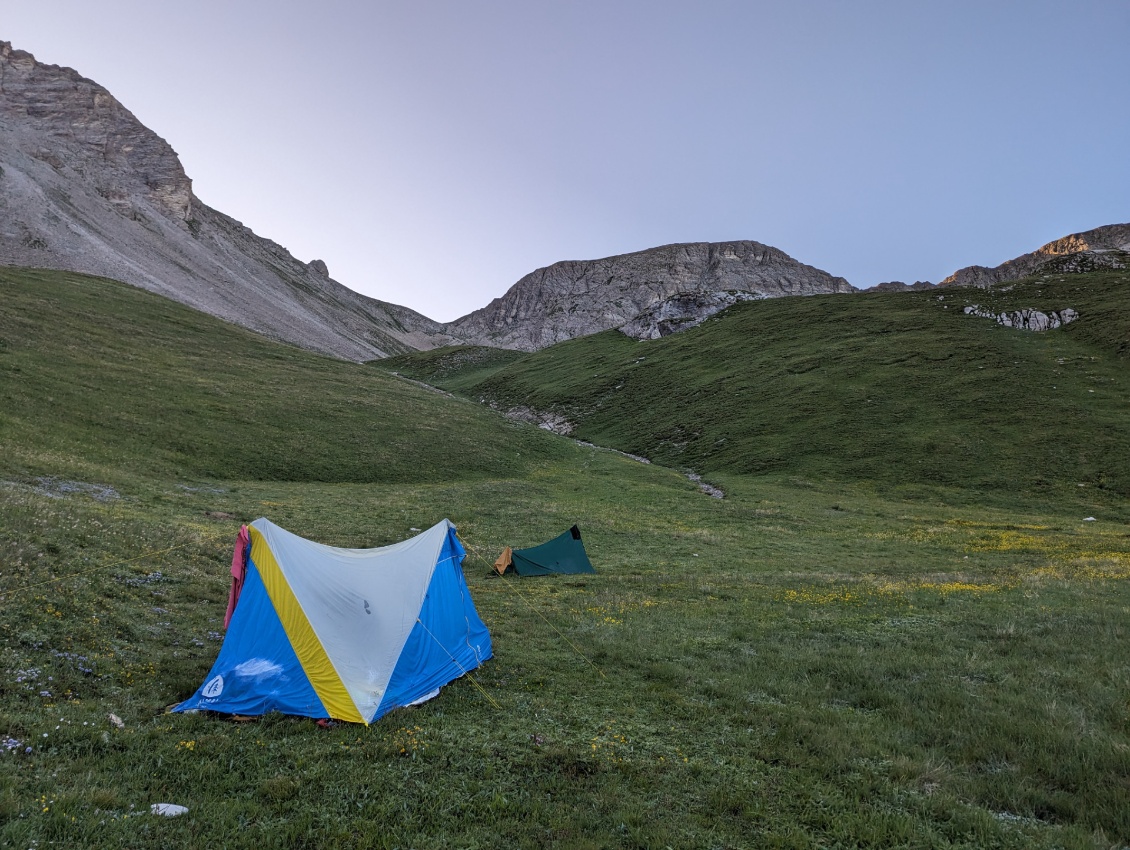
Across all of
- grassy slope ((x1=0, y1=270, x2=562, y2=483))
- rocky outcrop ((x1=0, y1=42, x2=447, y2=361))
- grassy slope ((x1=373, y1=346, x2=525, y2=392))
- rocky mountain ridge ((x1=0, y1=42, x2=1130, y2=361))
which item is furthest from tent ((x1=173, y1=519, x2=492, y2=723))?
grassy slope ((x1=373, y1=346, x2=525, y2=392))

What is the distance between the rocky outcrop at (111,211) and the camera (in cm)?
10962

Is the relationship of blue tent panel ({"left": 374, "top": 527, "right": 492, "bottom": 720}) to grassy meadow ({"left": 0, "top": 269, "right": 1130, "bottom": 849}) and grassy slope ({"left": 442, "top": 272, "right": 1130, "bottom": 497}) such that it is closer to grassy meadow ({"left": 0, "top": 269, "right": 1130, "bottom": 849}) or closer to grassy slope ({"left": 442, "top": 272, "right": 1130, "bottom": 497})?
grassy meadow ({"left": 0, "top": 269, "right": 1130, "bottom": 849})

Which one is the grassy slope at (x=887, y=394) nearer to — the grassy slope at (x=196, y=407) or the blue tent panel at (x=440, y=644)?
the grassy slope at (x=196, y=407)

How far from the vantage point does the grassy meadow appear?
7055mm

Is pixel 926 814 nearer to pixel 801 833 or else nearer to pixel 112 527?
pixel 801 833

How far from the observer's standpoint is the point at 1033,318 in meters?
90.2

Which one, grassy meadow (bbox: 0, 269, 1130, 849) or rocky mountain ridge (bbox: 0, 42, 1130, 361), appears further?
rocky mountain ridge (bbox: 0, 42, 1130, 361)

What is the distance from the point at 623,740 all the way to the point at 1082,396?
8217cm

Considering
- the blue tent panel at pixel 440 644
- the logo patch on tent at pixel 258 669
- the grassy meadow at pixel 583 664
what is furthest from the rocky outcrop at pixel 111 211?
the logo patch on tent at pixel 258 669

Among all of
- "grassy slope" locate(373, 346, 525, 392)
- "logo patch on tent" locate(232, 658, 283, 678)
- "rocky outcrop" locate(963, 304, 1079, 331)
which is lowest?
"logo patch on tent" locate(232, 658, 283, 678)

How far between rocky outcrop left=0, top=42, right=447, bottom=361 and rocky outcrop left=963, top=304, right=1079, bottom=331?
141596 mm

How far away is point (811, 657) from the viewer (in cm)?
1322

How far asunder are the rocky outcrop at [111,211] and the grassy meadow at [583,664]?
85144 millimetres

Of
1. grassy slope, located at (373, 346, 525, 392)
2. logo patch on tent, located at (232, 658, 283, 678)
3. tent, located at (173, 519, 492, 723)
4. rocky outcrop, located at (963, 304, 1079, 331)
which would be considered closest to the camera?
tent, located at (173, 519, 492, 723)
